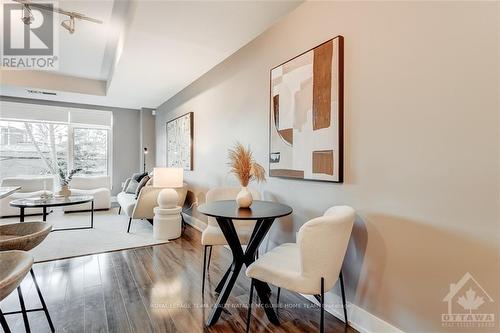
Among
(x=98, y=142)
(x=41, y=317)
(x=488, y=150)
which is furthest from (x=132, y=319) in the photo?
(x=98, y=142)

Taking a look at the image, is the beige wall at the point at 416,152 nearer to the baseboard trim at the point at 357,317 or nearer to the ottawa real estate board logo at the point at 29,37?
the baseboard trim at the point at 357,317

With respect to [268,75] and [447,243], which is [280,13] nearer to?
[268,75]

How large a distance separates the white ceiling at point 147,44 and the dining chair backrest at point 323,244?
192 centimetres

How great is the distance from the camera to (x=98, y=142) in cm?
678

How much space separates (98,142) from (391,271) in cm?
716

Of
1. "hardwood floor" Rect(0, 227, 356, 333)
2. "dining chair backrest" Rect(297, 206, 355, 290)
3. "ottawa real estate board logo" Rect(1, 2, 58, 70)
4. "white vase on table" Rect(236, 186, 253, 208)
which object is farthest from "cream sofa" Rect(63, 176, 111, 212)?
"dining chair backrest" Rect(297, 206, 355, 290)

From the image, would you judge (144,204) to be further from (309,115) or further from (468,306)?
(468,306)

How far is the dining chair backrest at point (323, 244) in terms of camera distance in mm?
1434

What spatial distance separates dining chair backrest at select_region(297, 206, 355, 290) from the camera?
143cm

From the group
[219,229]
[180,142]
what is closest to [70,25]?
[180,142]

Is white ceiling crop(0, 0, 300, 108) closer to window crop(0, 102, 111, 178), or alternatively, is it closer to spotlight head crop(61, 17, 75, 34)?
spotlight head crop(61, 17, 75, 34)

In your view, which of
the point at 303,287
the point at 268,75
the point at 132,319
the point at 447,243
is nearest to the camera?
the point at 447,243

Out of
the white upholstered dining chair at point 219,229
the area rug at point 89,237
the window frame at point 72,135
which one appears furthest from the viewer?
the window frame at point 72,135

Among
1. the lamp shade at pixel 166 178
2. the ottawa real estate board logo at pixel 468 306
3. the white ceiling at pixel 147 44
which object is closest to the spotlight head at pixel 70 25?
the white ceiling at pixel 147 44
